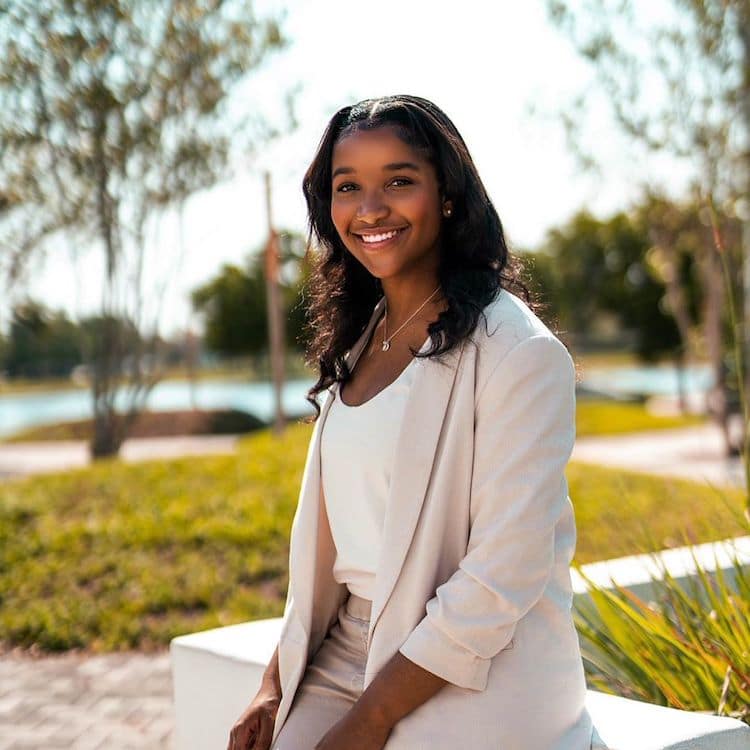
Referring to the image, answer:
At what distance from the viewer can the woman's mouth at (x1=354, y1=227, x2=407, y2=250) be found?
2152 millimetres

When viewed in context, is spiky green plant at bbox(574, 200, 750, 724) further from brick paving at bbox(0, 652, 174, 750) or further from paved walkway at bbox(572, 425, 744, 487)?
paved walkway at bbox(572, 425, 744, 487)

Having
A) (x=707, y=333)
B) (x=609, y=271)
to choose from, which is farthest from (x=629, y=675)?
(x=609, y=271)

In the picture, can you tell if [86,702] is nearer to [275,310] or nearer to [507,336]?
[507,336]

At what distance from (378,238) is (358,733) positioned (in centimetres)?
89

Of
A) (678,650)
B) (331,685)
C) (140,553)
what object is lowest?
(140,553)

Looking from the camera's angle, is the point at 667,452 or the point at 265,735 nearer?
the point at 265,735

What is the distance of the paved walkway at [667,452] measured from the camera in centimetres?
1368

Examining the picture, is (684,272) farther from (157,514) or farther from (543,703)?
(543,703)

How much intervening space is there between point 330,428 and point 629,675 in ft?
4.02

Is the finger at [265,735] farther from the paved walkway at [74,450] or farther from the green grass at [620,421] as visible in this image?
the green grass at [620,421]

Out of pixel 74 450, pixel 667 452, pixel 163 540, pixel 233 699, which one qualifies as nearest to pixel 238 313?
pixel 74 450

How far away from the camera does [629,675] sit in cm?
294

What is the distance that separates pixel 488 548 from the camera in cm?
185

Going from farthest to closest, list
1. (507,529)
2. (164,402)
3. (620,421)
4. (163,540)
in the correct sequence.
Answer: (164,402)
(620,421)
(163,540)
(507,529)
